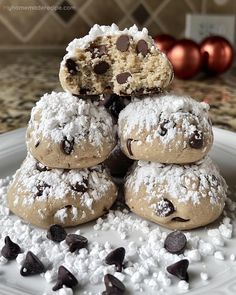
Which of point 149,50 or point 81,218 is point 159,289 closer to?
point 81,218

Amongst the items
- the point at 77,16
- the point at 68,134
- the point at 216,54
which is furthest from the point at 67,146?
the point at 77,16

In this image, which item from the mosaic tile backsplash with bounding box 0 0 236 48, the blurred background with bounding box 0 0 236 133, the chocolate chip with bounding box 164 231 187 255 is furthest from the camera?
the mosaic tile backsplash with bounding box 0 0 236 48

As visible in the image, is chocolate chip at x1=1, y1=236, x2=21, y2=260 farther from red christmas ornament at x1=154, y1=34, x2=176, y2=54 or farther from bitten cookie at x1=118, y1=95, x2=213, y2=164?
red christmas ornament at x1=154, y1=34, x2=176, y2=54

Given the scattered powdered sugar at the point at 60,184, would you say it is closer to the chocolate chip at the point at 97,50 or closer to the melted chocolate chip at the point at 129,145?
the melted chocolate chip at the point at 129,145

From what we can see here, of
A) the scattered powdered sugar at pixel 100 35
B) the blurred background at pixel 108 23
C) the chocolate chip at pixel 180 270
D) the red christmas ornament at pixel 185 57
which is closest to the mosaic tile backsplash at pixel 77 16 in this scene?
the blurred background at pixel 108 23

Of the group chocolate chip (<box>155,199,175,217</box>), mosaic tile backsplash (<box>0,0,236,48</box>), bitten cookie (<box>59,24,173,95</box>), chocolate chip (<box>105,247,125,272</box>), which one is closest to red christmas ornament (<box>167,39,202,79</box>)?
mosaic tile backsplash (<box>0,0,236,48</box>)

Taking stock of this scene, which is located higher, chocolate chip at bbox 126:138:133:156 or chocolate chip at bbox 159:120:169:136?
chocolate chip at bbox 159:120:169:136

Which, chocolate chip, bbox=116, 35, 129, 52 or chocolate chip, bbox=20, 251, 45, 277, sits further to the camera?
chocolate chip, bbox=116, 35, 129, 52

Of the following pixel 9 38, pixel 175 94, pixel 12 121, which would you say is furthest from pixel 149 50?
pixel 9 38
